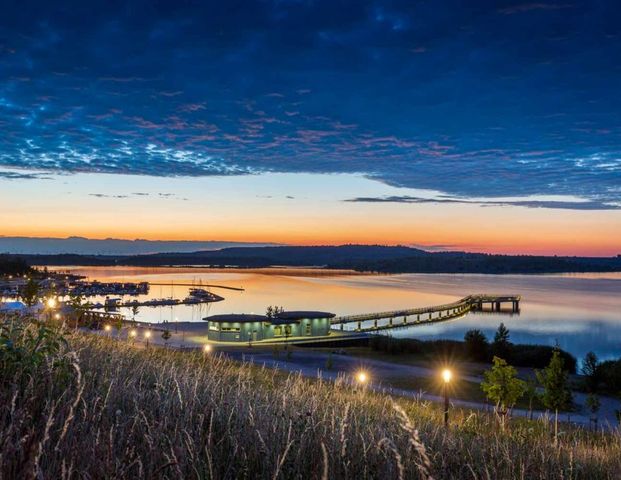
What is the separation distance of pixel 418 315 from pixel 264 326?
136 ft

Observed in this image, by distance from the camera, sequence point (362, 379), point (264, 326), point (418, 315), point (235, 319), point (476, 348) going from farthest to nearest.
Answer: point (418, 315) < point (264, 326) < point (235, 319) < point (476, 348) < point (362, 379)

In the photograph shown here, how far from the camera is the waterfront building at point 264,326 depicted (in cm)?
4306

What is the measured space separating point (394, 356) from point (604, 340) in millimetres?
36721

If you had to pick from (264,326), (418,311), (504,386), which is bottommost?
(418,311)

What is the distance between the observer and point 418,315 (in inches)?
3233

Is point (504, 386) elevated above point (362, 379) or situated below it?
below

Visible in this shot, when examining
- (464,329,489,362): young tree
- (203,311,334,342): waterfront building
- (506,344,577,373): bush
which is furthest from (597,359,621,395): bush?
(203,311,334,342): waterfront building

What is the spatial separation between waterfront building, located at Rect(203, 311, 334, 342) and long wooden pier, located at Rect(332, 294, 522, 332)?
521 inches

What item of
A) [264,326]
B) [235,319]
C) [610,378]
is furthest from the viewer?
[264,326]

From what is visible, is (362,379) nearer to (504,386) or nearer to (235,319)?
(504,386)

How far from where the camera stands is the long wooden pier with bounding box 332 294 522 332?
2591 inches

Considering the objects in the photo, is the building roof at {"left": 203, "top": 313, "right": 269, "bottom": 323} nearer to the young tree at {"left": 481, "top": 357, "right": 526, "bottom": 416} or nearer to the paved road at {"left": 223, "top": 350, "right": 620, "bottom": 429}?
the paved road at {"left": 223, "top": 350, "right": 620, "bottom": 429}

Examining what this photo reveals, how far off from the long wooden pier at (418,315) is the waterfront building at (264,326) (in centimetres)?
1323

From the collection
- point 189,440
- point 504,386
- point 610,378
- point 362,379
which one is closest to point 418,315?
point 610,378
